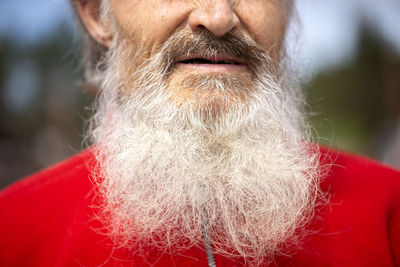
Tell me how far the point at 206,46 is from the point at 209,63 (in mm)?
72

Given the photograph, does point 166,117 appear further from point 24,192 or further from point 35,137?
point 35,137

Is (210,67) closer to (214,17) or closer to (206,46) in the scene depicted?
(206,46)

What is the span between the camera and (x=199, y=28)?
4.99ft

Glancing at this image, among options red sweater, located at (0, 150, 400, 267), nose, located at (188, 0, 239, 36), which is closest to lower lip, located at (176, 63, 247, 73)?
nose, located at (188, 0, 239, 36)

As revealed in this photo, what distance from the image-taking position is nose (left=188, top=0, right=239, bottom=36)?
1473 mm

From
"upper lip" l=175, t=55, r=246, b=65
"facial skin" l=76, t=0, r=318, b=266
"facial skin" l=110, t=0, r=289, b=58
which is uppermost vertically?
"facial skin" l=110, t=0, r=289, b=58

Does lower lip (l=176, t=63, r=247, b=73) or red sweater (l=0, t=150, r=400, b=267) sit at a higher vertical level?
lower lip (l=176, t=63, r=247, b=73)

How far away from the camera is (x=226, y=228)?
58.9 inches

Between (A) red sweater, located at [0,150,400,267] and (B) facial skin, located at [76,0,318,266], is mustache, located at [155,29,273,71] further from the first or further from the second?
(A) red sweater, located at [0,150,400,267]

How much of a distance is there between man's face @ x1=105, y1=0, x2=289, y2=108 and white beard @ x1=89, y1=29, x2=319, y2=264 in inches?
2.2

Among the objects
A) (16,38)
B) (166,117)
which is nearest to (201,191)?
(166,117)

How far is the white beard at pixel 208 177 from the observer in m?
1.48

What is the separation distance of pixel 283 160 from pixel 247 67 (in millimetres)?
433

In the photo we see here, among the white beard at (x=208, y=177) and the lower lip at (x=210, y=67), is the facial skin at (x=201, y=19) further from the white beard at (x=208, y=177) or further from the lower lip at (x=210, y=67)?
the white beard at (x=208, y=177)
